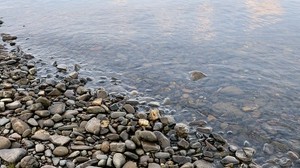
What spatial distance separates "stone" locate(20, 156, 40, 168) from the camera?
701 cm

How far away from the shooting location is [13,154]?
23.7ft

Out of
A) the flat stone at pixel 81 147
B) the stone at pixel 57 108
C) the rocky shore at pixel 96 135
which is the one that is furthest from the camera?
the stone at pixel 57 108

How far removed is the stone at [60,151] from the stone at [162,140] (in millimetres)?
2209

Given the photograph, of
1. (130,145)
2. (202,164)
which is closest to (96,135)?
(130,145)

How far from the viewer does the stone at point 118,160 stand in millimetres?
7246

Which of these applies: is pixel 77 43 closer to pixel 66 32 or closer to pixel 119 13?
pixel 66 32

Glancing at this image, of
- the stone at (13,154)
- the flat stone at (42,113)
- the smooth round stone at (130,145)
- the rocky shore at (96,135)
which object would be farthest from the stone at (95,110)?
the stone at (13,154)

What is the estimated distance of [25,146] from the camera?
25.4ft

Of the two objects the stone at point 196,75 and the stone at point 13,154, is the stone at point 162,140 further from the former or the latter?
the stone at point 196,75

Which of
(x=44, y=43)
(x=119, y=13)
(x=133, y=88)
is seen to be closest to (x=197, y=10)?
(x=119, y=13)

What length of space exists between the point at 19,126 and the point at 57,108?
1331mm

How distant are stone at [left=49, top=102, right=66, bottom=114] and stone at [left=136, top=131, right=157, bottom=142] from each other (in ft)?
8.32

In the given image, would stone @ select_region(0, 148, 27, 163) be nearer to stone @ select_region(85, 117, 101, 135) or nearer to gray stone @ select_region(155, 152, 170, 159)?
stone @ select_region(85, 117, 101, 135)

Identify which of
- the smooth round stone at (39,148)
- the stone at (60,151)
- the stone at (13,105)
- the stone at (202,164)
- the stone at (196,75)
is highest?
the stone at (13,105)
